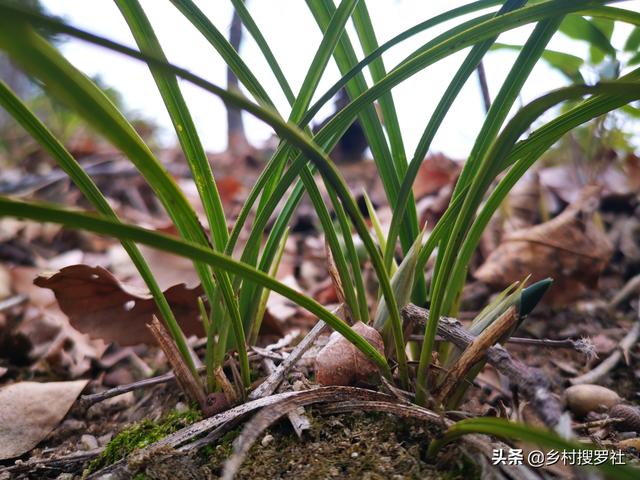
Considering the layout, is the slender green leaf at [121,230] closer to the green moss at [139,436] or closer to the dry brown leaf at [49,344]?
the green moss at [139,436]

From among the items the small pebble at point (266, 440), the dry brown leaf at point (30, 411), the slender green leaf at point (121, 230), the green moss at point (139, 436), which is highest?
the slender green leaf at point (121, 230)

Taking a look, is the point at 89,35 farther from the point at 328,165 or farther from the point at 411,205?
the point at 411,205

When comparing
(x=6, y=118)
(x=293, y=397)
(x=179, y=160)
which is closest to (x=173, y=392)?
(x=293, y=397)

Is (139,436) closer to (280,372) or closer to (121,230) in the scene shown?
(280,372)

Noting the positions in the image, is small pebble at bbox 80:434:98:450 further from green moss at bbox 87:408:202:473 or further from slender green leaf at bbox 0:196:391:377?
slender green leaf at bbox 0:196:391:377

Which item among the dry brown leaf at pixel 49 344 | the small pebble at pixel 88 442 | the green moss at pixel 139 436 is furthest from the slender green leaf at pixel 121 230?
the dry brown leaf at pixel 49 344

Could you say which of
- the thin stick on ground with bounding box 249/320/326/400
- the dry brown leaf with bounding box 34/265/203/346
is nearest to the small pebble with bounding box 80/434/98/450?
the dry brown leaf with bounding box 34/265/203/346
